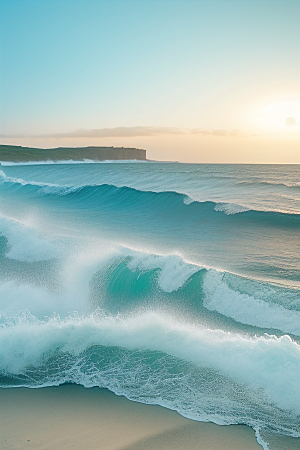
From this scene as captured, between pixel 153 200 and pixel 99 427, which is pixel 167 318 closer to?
pixel 99 427

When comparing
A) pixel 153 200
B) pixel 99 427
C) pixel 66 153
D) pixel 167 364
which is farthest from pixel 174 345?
pixel 66 153

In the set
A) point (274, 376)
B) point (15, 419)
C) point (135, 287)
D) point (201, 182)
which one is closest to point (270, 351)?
point (274, 376)

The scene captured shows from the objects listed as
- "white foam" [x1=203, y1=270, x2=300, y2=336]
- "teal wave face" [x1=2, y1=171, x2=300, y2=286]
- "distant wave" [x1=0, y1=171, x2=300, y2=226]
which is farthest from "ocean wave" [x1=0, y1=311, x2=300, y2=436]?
"distant wave" [x1=0, y1=171, x2=300, y2=226]

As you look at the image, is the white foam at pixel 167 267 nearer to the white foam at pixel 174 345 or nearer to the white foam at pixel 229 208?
the white foam at pixel 174 345

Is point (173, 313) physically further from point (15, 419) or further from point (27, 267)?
point (27, 267)

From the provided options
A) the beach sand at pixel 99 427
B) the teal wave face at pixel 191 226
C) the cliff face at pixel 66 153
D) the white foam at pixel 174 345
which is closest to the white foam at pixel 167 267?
the teal wave face at pixel 191 226

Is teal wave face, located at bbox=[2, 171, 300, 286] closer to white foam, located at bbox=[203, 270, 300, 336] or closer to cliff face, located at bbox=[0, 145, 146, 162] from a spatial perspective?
white foam, located at bbox=[203, 270, 300, 336]
